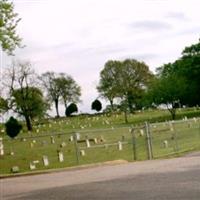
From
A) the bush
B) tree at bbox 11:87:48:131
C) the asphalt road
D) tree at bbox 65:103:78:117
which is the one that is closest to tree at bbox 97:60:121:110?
tree at bbox 65:103:78:117

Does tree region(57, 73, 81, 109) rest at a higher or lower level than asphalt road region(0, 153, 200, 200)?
higher

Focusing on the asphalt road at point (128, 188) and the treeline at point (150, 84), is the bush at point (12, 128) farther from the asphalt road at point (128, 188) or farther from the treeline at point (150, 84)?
the asphalt road at point (128, 188)

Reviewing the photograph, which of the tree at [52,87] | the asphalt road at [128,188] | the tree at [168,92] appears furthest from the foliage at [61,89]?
Answer: the asphalt road at [128,188]

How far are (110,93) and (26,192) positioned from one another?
285ft

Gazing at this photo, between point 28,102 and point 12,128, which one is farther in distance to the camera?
point 28,102

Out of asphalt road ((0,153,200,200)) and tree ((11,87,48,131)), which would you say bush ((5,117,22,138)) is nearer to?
tree ((11,87,48,131))

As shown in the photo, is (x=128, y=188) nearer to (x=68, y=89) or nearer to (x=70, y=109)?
(x=70, y=109)

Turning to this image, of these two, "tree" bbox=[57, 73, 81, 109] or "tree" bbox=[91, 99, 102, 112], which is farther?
"tree" bbox=[57, 73, 81, 109]

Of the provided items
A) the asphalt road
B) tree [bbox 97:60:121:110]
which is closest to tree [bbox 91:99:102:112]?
tree [bbox 97:60:121:110]

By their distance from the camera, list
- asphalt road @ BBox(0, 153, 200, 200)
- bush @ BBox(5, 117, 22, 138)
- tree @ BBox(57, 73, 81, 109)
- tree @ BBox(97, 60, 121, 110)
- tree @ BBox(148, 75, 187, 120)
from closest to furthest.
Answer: asphalt road @ BBox(0, 153, 200, 200), bush @ BBox(5, 117, 22, 138), tree @ BBox(148, 75, 187, 120), tree @ BBox(97, 60, 121, 110), tree @ BBox(57, 73, 81, 109)

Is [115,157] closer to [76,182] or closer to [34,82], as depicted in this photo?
[76,182]

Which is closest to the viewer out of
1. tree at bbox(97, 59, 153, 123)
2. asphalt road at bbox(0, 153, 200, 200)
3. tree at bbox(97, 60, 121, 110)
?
asphalt road at bbox(0, 153, 200, 200)

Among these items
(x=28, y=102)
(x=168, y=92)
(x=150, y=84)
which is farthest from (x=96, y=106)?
(x=168, y=92)

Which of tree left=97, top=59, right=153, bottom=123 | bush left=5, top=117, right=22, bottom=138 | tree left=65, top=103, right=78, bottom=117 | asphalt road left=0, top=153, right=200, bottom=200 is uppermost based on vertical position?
tree left=97, top=59, right=153, bottom=123
